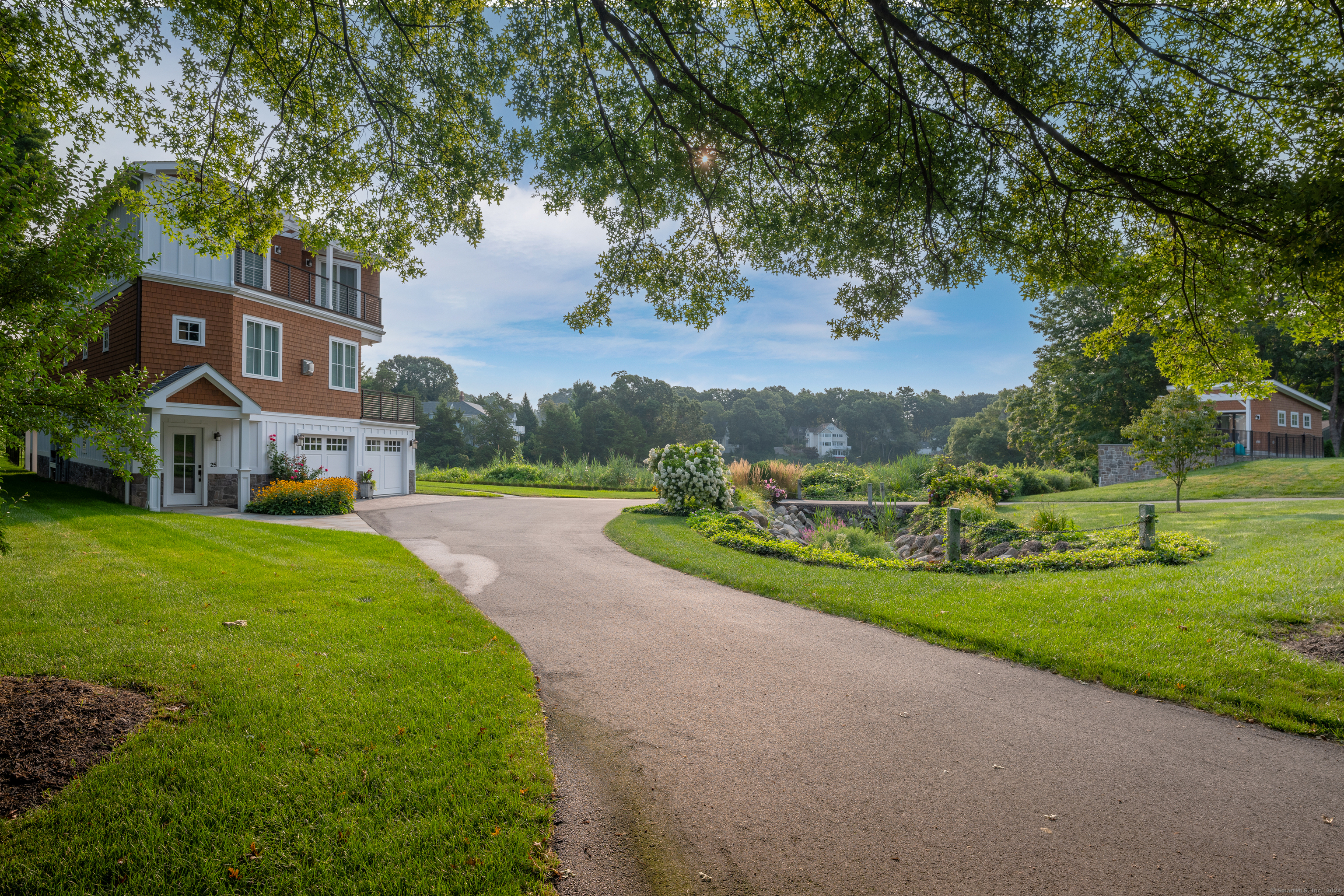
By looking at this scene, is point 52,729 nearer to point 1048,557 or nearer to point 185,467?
point 1048,557

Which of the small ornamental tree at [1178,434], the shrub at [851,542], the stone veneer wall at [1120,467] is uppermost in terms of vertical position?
the small ornamental tree at [1178,434]

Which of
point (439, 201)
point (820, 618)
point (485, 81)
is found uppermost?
point (485, 81)

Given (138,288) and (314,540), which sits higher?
(138,288)

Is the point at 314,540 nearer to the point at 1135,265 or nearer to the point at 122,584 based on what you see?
the point at 122,584

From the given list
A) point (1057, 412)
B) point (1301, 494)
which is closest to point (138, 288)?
point (1301, 494)

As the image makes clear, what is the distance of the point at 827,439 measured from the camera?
4065 inches

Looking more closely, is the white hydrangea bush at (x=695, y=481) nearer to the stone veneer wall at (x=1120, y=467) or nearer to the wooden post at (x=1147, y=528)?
the wooden post at (x=1147, y=528)

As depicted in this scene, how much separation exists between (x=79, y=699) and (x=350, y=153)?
5600 millimetres

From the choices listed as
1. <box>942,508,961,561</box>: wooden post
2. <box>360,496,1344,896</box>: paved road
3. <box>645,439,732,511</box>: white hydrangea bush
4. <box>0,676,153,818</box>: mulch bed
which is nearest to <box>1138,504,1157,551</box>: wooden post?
<box>942,508,961,561</box>: wooden post

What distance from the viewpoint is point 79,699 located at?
3.74 meters

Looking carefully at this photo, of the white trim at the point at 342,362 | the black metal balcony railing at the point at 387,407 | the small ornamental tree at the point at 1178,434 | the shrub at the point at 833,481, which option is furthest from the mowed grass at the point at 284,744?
the shrub at the point at 833,481

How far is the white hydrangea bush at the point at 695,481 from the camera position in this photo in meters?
16.4

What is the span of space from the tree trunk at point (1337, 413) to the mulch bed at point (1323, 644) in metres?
42.6

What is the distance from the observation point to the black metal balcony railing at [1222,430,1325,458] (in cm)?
3172
